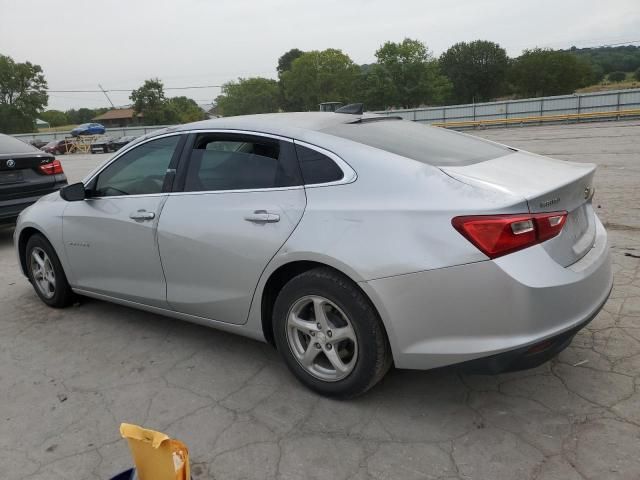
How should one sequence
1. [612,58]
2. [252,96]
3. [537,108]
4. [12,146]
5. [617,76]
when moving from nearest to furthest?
[12,146] < [537,108] < [612,58] < [617,76] < [252,96]

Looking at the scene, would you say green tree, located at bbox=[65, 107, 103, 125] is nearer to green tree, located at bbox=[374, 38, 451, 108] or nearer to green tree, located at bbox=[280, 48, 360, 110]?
green tree, located at bbox=[280, 48, 360, 110]

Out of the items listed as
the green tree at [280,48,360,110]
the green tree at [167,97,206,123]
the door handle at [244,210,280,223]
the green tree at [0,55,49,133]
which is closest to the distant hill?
the green tree at [280,48,360,110]

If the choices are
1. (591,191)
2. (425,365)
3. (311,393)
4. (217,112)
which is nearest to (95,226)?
(311,393)

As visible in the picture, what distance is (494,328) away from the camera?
2377 millimetres

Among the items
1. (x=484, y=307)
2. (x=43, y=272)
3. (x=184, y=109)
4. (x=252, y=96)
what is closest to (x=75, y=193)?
(x=43, y=272)

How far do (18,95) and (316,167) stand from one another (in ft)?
273

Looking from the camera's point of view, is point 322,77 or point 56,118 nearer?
point 322,77

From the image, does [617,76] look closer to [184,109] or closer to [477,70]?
[477,70]

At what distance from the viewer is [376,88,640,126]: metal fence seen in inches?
1267

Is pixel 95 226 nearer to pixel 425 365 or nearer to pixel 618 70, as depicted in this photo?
pixel 425 365

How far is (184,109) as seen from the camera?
280 ft

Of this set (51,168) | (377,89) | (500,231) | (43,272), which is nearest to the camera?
(500,231)

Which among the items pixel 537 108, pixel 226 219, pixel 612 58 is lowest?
pixel 537 108

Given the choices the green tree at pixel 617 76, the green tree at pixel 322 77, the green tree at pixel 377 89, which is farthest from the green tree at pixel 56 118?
the green tree at pixel 617 76
